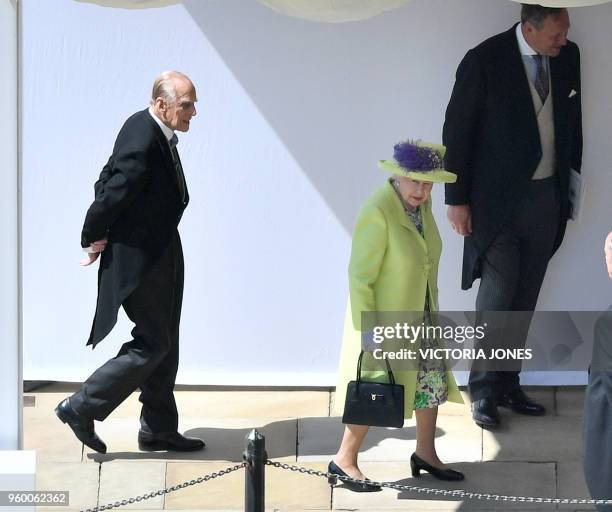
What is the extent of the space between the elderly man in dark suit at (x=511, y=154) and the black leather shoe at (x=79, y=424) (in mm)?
1859

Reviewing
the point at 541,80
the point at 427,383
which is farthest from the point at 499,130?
the point at 427,383

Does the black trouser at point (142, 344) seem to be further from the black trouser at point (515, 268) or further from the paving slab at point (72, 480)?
the black trouser at point (515, 268)

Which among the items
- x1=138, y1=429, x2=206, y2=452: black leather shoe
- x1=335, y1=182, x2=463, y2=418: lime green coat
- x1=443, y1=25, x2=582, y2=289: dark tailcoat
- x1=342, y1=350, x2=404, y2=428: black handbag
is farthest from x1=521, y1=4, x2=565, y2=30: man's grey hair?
x1=138, y1=429, x2=206, y2=452: black leather shoe

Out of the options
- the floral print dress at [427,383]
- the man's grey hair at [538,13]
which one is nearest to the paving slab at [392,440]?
the floral print dress at [427,383]

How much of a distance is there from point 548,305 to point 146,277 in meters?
2.21

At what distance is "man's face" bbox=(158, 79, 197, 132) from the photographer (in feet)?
18.3

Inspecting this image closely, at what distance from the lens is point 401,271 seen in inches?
211

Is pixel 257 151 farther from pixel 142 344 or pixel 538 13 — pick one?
pixel 538 13

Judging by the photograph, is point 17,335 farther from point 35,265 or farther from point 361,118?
point 361,118

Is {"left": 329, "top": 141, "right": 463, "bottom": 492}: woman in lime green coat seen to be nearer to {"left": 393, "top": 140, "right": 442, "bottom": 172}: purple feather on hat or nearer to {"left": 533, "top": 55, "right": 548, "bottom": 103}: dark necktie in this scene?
{"left": 393, "top": 140, "right": 442, "bottom": 172}: purple feather on hat

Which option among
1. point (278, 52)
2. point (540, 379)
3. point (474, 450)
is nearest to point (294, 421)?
point (474, 450)

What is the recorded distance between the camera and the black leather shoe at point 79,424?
577 centimetres

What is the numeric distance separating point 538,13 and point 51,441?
3043 millimetres

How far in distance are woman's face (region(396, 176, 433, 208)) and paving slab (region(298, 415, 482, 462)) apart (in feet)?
4.26
